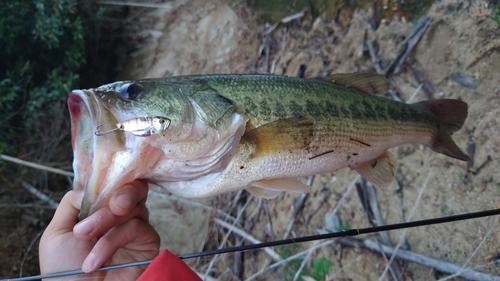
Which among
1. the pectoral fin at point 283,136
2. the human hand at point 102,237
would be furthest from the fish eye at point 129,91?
the pectoral fin at point 283,136

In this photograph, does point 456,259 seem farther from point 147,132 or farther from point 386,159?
point 147,132

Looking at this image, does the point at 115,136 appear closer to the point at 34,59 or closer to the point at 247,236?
the point at 247,236

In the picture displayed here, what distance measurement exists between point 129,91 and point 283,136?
0.72 m

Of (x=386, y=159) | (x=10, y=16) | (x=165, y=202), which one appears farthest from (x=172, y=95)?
(x=10, y=16)

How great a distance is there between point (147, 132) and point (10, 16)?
463 centimetres

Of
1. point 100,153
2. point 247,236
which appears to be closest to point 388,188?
point 247,236

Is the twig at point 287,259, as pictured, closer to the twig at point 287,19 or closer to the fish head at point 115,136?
the fish head at point 115,136

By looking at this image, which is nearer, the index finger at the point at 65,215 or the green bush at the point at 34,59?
the index finger at the point at 65,215

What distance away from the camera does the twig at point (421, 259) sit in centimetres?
220

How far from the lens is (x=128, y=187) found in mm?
1480

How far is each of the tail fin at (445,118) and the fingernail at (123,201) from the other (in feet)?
5.93

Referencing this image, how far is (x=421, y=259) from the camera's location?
2.51 m

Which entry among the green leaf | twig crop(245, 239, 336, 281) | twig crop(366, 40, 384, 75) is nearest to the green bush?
twig crop(245, 239, 336, 281)

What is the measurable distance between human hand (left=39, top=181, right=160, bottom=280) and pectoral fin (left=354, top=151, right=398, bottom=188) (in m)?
1.25
